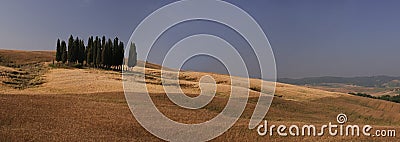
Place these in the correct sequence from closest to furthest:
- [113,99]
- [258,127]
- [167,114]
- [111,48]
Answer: [258,127]
[167,114]
[113,99]
[111,48]

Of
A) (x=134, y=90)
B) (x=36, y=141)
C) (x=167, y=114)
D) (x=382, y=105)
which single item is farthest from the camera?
(x=382, y=105)

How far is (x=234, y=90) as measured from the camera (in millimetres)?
51250

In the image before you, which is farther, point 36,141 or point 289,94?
point 289,94

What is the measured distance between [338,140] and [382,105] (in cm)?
4212

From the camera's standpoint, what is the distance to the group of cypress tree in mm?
86250

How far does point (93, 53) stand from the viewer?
3472 inches

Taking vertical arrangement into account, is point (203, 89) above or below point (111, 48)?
below

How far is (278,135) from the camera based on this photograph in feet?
71.3

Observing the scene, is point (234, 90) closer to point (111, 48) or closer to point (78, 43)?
point (111, 48)

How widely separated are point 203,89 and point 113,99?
61.2 feet

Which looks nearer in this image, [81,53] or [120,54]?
[81,53]

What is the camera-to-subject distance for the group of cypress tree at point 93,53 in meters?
86.2

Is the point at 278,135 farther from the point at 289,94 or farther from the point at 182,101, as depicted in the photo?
the point at 289,94

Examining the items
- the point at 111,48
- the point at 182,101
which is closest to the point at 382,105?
the point at 182,101
